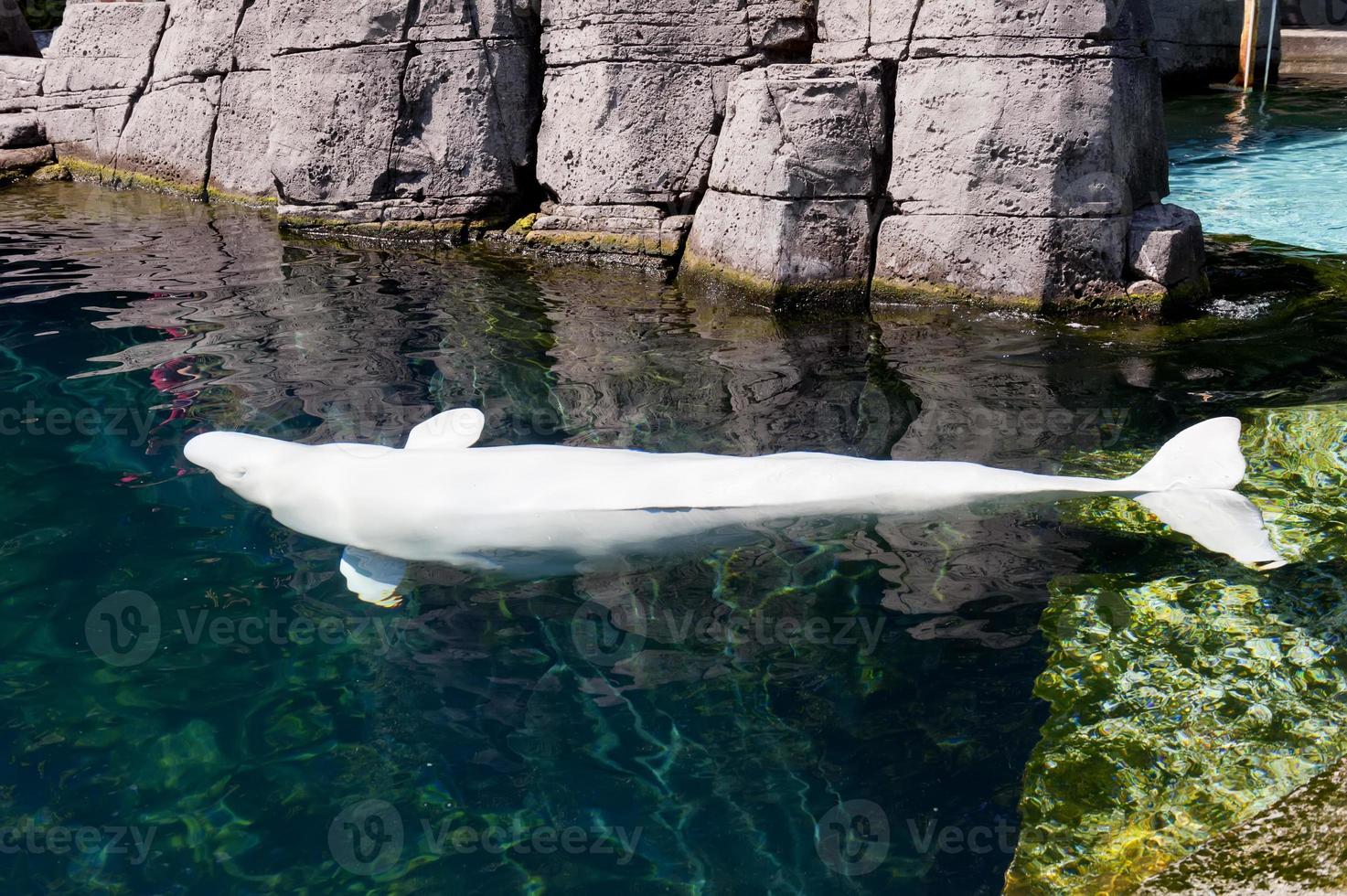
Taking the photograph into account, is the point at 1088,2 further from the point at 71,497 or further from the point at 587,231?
the point at 71,497

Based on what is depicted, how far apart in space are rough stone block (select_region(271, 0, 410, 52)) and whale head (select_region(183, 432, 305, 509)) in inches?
210

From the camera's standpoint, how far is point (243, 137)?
1077 cm

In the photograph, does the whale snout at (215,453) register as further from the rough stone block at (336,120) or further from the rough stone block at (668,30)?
the rough stone block at (336,120)

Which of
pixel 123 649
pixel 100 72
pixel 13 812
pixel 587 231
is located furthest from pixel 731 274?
pixel 100 72

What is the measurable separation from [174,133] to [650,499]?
969cm

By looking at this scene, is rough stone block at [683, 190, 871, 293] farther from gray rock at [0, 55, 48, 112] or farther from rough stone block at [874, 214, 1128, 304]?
gray rock at [0, 55, 48, 112]

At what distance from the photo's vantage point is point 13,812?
2.79m

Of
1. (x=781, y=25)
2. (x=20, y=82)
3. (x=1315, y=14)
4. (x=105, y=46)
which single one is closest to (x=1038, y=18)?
(x=781, y=25)

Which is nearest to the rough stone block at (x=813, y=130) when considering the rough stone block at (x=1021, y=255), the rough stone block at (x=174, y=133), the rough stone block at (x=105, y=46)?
the rough stone block at (x=1021, y=255)

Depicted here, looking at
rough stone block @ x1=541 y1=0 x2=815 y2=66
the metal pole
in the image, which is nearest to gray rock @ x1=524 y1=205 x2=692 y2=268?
rough stone block @ x1=541 y1=0 x2=815 y2=66

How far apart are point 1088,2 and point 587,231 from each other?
12.2ft

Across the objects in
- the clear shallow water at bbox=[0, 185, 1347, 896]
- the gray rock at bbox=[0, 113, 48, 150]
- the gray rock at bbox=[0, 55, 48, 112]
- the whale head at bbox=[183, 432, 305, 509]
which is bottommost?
the clear shallow water at bbox=[0, 185, 1347, 896]

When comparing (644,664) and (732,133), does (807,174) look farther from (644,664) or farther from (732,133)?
(644,664)

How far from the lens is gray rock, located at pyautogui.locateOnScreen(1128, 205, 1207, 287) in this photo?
21.9 ft
